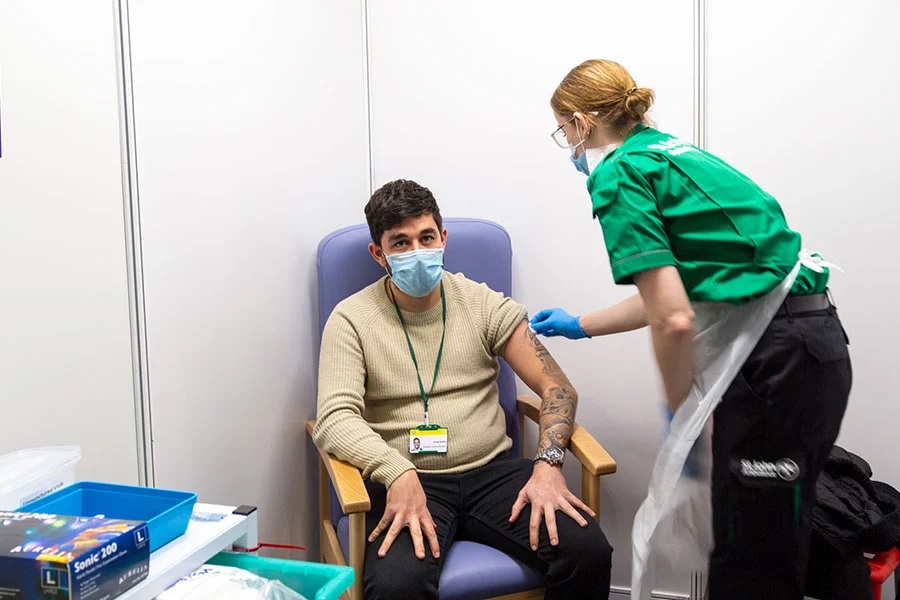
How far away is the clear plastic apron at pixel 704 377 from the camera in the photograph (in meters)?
1.42

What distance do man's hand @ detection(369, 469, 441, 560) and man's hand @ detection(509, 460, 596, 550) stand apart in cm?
20

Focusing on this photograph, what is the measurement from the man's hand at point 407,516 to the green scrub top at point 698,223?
0.68 meters

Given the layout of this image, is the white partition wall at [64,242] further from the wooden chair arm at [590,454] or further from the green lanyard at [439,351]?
the wooden chair arm at [590,454]

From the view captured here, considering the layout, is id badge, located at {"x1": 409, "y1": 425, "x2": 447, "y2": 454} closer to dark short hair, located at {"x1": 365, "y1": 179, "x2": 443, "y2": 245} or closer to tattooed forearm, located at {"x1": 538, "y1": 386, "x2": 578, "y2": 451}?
tattooed forearm, located at {"x1": 538, "y1": 386, "x2": 578, "y2": 451}

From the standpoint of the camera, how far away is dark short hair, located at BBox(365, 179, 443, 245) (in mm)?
1926

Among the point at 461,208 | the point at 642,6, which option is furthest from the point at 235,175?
the point at 642,6

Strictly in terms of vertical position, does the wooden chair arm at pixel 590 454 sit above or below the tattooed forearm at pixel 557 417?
below

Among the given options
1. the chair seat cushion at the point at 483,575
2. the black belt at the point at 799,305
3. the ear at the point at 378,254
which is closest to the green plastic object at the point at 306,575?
the chair seat cushion at the point at 483,575

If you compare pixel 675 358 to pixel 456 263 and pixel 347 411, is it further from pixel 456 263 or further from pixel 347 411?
pixel 456 263

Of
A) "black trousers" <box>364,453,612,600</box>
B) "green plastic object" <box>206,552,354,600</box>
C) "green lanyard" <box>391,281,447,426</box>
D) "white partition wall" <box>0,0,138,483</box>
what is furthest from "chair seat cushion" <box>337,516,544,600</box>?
"white partition wall" <box>0,0,138,483</box>

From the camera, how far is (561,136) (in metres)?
1.75

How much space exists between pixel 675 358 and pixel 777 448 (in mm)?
245

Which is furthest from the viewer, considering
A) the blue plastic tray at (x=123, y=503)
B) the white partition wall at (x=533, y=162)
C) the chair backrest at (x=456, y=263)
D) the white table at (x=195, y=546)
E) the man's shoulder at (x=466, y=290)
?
the white partition wall at (x=533, y=162)

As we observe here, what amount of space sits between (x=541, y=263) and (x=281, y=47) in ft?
3.29
